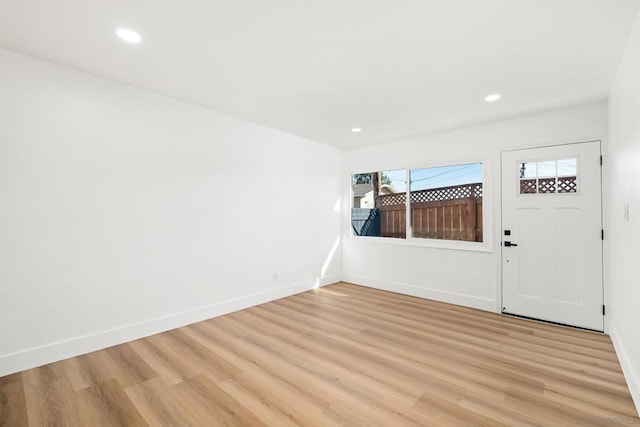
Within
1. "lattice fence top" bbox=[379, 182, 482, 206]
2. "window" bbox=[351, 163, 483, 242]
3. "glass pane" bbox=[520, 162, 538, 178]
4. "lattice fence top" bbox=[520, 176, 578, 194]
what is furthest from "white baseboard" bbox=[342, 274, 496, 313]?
"glass pane" bbox=[520, 162, 538, 178]

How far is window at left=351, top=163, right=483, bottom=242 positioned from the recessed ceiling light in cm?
378

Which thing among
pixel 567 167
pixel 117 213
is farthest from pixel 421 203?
pixel 117 213

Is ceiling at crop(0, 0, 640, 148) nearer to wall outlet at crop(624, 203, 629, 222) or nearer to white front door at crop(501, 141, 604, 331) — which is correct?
white front door at crop(501, 141, 604, 331)

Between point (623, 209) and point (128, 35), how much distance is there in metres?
3.92

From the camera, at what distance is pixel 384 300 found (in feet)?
14.4

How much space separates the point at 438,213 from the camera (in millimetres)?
4512

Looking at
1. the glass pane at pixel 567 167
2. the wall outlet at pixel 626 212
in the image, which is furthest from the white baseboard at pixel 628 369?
the glass pane at pixel 567 167

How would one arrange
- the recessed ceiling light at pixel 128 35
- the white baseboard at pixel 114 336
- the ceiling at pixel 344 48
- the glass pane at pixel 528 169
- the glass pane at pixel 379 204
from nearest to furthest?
1. the ceiling at pixel 344 48
2. the recessed ceiling light at pixel 128 35
3. the white baseboard at pixel 114 336
4. the glass pane at pixel 528 169
5. the glass pane at pixel 379 204

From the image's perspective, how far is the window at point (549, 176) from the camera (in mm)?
3365

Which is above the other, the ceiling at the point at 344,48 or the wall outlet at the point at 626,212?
the ceiling at the point at 344,48

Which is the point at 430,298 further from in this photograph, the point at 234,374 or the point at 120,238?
the point at 120,238

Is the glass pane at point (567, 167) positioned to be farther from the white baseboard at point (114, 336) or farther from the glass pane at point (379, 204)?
the white baseboard at point (114, 336)

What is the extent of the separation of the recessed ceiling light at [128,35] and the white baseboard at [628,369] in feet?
13.2

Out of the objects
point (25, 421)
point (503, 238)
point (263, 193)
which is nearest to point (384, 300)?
point (503, 238)
